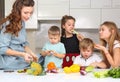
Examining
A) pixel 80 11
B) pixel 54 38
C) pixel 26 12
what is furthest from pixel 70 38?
pixel 26 12

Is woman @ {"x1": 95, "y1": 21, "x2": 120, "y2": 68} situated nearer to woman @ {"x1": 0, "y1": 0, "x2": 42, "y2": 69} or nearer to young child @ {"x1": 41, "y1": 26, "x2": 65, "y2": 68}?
young child @ {"x1": 41, "y1": 26, "x2": 65, "y2": 68}

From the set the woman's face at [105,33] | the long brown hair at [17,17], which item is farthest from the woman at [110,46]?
the long brown hair at [17,17]

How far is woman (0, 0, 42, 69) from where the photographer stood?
4.76 ft

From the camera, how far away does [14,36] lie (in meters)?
1.49

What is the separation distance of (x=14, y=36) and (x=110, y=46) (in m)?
0.75

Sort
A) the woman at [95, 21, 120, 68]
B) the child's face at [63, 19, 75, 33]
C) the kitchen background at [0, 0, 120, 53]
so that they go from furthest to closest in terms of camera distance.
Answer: the kitchen background at [0, 0, 120, 53] < the child's face at [63, 19, 75, 33] < the woman at [95, 21, 120, 68]

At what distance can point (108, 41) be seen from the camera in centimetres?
197

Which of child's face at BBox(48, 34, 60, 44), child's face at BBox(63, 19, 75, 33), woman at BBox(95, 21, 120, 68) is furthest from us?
child's face at BBox(63, 19, 75, 33)

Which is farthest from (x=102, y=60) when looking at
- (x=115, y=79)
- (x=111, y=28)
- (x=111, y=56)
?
(x=115, y=79)

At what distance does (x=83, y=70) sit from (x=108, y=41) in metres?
0.66

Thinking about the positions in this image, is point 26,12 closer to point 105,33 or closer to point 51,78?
point 51,78

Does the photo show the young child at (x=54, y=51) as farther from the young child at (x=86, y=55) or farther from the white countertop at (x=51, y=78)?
the white countertop at (x=51, y=78)

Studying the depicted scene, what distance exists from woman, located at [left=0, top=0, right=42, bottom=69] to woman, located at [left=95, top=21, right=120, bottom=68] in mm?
563

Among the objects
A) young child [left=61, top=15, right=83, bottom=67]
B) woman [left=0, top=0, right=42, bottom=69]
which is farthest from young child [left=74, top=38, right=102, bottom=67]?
woman [left=0, top=0, right=42, bottom=69]
